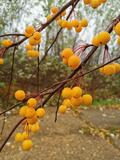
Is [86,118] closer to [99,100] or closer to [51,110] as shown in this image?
[51,110]

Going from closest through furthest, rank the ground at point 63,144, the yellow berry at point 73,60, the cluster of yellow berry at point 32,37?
1. the yellow berry at point 73,60
2. the cluster of yellow berry at point 32,37
3. the ground at point 63,144

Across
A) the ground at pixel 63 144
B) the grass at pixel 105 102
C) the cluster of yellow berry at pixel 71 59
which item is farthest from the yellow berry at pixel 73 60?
the grass at pixel 105 102

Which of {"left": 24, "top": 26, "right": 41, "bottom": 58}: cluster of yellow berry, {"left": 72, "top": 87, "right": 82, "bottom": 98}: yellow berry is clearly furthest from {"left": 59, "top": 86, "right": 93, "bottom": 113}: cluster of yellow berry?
{"left": 24, "top": 26, "right": 41, "bottom": 58}: cluster of yellow berry

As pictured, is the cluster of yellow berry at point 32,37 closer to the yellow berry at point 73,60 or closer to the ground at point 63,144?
the yellow berry at point 73,60

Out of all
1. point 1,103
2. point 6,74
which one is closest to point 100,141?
point 1,103

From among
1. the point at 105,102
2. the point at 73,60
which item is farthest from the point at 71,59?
the point at 105,102

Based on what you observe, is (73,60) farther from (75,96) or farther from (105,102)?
(105,102)

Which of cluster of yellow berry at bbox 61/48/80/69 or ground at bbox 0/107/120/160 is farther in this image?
ground at bbox 0/107/120/160

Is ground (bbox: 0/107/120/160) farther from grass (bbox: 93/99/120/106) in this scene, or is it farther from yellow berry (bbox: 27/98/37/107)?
yellow berry (bbox: 27/98/37/107)
